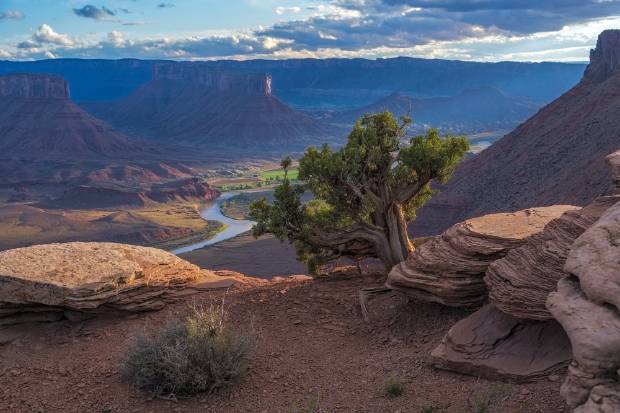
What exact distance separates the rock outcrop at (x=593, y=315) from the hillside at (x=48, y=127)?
139 metres

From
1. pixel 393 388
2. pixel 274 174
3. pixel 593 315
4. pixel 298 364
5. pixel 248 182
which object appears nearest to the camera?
pixel 593 315

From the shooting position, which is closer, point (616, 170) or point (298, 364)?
point (616, 170)

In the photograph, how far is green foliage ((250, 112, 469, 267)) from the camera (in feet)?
54.9

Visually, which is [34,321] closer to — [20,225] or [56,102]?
[20,225]

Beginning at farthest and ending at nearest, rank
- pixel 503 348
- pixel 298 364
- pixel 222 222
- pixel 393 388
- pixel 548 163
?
pixel 222 222, pixel 548 163, pixel 298 364, pixel 503 348, pixel 393 388

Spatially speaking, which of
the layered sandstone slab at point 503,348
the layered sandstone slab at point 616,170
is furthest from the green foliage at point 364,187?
the layered sandstone slab at point 616,170

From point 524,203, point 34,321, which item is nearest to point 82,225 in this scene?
point 524,203

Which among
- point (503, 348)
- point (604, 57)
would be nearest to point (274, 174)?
point (604, 57)

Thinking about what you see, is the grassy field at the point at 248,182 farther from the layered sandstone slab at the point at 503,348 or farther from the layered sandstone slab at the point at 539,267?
the layered sandstone slab at the point at 539,267

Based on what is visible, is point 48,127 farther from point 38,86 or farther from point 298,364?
point 298,364

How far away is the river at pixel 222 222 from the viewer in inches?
2539

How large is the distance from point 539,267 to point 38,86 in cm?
17937

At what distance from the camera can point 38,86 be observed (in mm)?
166000

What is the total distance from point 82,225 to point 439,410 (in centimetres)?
7136
